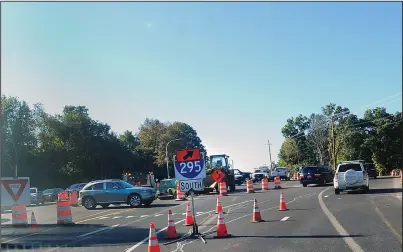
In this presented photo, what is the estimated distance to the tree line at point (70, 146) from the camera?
57719mm

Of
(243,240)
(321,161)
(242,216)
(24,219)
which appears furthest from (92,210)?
(321,161)

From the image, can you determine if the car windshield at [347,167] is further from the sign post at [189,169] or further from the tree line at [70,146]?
the tree line at [70,146]

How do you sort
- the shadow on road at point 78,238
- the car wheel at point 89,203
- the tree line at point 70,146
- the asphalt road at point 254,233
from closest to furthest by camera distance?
1. the asphalt road at point 254,233
2. the shadow on road at point 78,238
3. the car wheel at point 89,203
4. the tree line at point 70,146

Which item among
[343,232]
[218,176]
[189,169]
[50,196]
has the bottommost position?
[343,232]

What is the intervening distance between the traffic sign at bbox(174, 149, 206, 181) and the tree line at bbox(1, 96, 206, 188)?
1649 inches

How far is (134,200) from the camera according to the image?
2547cm

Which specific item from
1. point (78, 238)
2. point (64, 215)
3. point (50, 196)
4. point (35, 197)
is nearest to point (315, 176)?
point (64, 215)

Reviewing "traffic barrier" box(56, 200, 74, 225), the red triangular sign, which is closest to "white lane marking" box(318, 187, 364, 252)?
the red triangular sign

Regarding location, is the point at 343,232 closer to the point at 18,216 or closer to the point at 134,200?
the point at 18,216

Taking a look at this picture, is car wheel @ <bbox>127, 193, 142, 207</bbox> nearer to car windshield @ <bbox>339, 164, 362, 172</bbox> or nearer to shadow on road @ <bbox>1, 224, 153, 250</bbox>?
shadow on road @ <bbox>1, 224, 153, 250</bbox>

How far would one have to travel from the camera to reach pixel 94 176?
6875cm

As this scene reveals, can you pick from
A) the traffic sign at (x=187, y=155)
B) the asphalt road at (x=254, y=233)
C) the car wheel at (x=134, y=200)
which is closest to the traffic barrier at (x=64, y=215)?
the asphalt road at (x=254, y=233)

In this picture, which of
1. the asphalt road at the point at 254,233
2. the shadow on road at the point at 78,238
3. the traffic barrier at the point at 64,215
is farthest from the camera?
the traffic barrier at the point at 64,215

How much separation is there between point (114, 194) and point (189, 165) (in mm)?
14183
